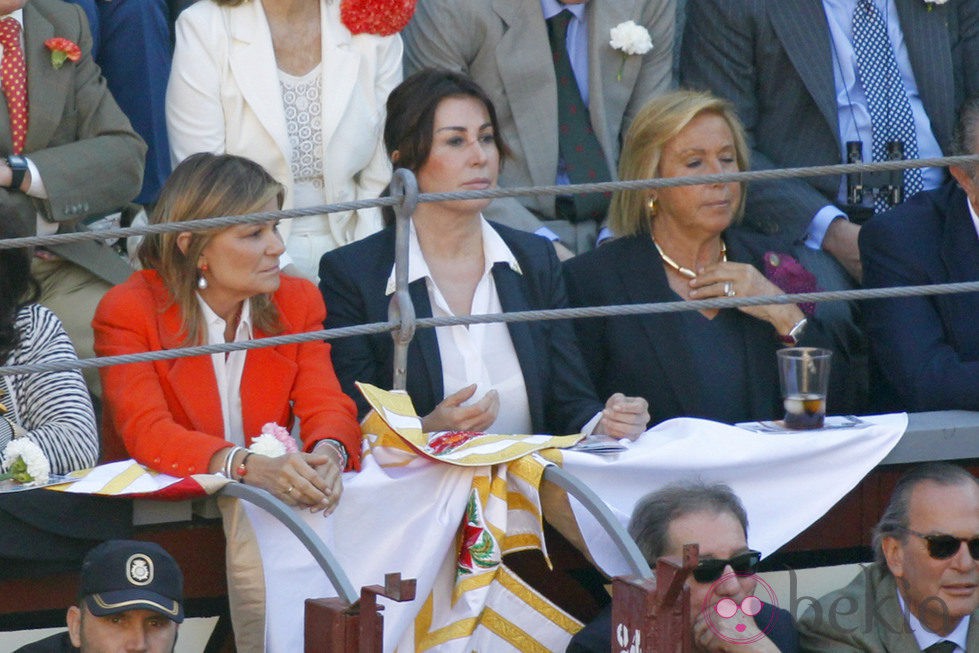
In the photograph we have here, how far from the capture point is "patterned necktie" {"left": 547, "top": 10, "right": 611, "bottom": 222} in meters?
5.64

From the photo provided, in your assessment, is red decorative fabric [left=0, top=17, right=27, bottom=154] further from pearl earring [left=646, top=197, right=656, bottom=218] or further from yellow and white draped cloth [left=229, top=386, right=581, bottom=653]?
pearl earring [left=646, top=197, right=656, bottom=218]

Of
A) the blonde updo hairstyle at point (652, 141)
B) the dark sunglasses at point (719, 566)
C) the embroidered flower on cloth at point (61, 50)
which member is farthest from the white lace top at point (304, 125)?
the dark sunglasses at point (719, 566)

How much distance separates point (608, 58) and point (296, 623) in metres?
2.49

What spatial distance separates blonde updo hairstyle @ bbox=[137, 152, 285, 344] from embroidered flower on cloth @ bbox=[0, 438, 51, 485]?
51cm

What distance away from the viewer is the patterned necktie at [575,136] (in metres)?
5.64

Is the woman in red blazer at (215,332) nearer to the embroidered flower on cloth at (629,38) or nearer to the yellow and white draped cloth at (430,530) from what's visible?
the yellow and white draped cloth at (430,530)

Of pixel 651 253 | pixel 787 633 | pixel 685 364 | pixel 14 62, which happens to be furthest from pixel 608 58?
pixel 787 633

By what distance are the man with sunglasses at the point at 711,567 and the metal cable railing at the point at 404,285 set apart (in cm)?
43

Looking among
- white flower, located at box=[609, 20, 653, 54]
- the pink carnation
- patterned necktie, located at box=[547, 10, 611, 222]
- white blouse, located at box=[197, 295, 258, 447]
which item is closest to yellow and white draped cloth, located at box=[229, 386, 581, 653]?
the pink carnation

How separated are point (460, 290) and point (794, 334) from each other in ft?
2.96

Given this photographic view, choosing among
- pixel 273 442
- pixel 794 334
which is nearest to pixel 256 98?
pixel 273 442

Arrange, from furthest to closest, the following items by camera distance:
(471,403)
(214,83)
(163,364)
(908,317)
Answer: (214,83)
(908,317)
(471,403)
(163,364)

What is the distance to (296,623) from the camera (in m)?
3.87

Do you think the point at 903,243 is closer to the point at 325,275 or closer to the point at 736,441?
the point at 736,441
